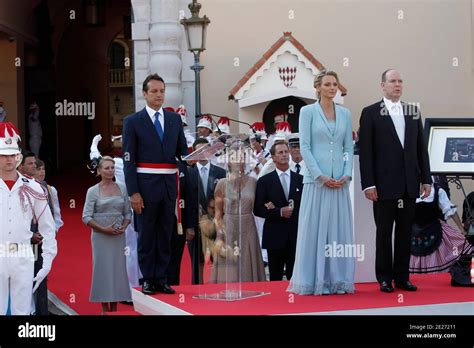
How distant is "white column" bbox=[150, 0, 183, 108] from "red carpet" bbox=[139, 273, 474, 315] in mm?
8155

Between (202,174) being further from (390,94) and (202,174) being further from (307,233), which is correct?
(390,94)

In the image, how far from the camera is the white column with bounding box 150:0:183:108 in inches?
678

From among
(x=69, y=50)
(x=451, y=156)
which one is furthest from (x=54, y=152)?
(x=451, y=156)

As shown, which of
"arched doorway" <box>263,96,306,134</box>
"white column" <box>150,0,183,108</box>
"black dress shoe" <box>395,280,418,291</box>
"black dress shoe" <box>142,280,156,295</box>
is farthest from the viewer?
"white column" <box>150,0,183,108</box>

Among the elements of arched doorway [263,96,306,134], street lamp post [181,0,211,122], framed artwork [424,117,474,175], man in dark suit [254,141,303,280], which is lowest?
man in dark suit [254,141,303,280]

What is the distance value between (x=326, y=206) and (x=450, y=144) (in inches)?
70.7

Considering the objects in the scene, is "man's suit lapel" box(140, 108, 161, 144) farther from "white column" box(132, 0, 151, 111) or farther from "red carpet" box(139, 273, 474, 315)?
"white column" box(132, 0, 151, 111)

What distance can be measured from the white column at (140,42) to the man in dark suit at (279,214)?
7.39 meters

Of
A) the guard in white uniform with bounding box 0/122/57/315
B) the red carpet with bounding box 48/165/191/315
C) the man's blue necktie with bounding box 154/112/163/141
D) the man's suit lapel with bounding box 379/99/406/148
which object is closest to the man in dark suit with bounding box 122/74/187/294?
the man's blue necktie with bounding box 154/112/163/141

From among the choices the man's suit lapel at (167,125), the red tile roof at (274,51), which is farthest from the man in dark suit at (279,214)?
the red tile roof at (274,51)

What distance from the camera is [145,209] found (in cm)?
869

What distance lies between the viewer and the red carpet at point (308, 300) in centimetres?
811

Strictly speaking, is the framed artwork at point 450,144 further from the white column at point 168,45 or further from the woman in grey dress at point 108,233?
the white column at point 168,45
